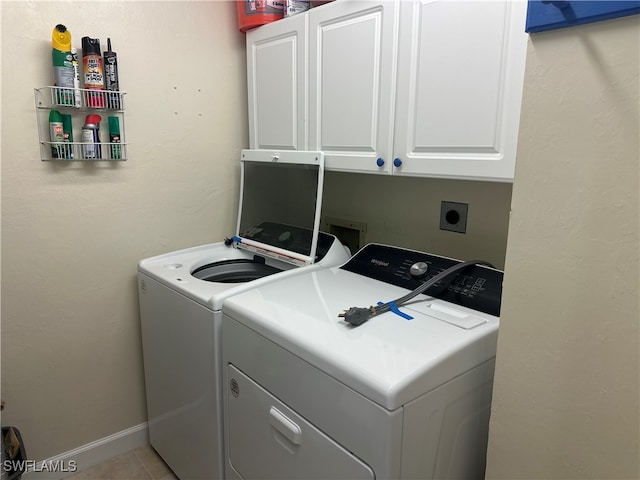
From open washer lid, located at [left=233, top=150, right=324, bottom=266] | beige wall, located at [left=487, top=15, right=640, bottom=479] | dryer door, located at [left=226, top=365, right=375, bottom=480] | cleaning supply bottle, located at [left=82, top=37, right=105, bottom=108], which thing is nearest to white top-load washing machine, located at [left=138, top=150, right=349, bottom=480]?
open washer lid, located at [left=233, top=150, right=324, bottom=266]

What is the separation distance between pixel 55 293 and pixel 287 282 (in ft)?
3.23

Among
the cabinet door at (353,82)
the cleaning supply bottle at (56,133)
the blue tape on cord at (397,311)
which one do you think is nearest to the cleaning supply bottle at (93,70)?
the cleaning supply bottle at (56,133)

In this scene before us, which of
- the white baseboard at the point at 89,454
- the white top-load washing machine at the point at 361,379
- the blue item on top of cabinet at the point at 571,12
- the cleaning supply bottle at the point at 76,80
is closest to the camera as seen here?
the blue item on top of cabinet at the point at 571,12

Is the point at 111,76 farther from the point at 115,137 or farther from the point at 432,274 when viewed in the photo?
the point at 432,274

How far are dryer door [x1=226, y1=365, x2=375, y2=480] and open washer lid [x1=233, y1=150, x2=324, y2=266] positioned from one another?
1.99 feet

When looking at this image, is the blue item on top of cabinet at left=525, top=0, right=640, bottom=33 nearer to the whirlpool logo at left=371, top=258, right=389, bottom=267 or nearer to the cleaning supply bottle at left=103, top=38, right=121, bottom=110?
the whirlpool logo at left=371, top=258, right=389, bottom=267

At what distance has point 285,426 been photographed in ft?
3.92

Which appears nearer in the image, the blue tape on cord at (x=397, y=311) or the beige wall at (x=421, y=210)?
the blue tape on cord at (x=397, y=311)

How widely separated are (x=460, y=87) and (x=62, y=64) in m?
1.37

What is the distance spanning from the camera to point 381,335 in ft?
3.75

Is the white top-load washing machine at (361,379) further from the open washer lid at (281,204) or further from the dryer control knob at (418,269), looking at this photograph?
the open washer lid at (281,204)

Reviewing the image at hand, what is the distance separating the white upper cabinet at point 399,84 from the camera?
1215 millimetres

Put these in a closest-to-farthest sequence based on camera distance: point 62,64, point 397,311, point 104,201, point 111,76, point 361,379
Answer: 1. point 361,379
2. point 397,311
3. point 62,64
4. point 111,76
5. point 104,201

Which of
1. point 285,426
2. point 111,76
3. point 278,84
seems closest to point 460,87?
point 278,84
